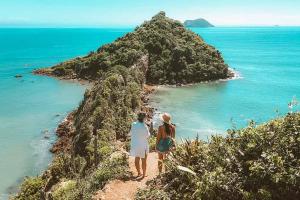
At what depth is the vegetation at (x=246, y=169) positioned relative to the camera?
34.5 ft

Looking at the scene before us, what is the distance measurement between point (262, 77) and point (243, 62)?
99.2 feet

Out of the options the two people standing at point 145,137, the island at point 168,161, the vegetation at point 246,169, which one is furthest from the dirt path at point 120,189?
the two people standing at point 145,137

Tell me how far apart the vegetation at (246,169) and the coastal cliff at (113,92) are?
3568 mm

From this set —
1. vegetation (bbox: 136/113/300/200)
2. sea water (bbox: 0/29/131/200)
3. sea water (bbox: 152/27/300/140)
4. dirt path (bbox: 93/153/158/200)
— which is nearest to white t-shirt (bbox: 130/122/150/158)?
dirt path (bbox: 93/153/158/200)

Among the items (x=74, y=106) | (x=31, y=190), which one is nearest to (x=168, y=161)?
(x=31, y=190)

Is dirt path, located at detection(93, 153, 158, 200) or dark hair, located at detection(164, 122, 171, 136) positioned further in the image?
dark hair, located at detection(164, 122, 171, 136)

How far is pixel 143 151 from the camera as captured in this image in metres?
14.8

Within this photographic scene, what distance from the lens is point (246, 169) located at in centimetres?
1145

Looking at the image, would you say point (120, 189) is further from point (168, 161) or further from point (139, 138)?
point (168, 161)

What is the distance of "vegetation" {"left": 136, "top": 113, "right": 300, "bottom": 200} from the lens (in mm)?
10516

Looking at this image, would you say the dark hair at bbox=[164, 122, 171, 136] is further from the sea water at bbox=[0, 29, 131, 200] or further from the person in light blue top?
the sea water at bbox=[0, 29, 131, 200]

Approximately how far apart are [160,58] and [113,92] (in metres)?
37.6

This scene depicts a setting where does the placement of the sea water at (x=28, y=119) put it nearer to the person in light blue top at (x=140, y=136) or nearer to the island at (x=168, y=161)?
the island at (x=168, y=161)

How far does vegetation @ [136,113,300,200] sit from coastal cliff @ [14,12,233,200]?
357cm
